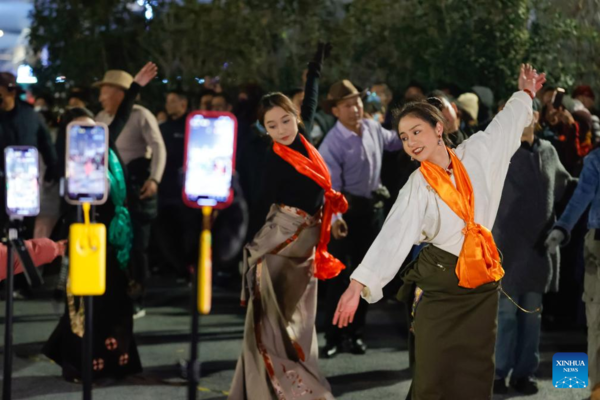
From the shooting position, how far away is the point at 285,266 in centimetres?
678

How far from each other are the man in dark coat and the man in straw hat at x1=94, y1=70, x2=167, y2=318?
10.2 feet

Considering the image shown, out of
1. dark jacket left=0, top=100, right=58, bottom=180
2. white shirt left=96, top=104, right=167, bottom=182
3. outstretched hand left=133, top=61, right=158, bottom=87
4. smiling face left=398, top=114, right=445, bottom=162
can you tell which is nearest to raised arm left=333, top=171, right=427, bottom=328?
smiling face left=398, top=114, right=445, bottom=162

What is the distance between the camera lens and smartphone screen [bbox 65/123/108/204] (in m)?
4.71

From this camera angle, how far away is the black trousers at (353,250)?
336 inches

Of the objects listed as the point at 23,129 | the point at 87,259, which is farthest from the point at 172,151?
the point at 87,259

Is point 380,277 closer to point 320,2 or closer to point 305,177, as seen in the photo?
point 305,177

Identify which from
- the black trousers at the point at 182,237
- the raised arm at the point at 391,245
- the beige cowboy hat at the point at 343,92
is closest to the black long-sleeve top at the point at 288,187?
the raised arm at the point at 391,245

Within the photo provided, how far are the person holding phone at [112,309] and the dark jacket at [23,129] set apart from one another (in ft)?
9.82

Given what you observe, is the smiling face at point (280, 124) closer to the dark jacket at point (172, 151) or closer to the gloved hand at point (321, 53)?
the gloved hand at point (321, 53)

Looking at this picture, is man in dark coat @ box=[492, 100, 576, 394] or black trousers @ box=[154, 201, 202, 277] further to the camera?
man in dark coat @ box=[492, 100, 576, 394]

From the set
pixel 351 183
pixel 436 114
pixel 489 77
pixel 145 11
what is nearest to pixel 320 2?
pixel 145 11

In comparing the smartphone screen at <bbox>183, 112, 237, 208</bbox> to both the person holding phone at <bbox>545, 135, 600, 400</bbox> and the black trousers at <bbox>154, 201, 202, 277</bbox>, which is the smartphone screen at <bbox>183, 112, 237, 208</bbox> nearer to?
the black trousers at <bbox>154, 201, 202, 277</bbox>

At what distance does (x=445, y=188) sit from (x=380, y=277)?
1.62ft

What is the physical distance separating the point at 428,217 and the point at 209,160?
1.23 m
